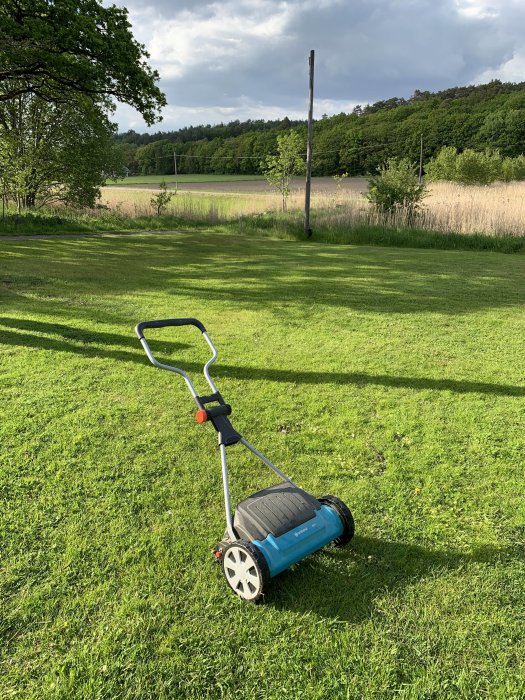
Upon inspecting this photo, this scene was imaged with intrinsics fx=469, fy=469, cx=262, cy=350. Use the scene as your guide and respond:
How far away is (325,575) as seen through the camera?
2.28 m

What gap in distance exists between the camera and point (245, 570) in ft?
6.86

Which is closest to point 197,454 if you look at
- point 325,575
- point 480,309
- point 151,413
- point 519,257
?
point 151,413

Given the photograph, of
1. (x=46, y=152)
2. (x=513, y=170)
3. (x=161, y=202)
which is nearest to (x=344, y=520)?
(x=46, y=152)

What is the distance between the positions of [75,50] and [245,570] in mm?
11046

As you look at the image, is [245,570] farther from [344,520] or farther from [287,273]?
[287,273]

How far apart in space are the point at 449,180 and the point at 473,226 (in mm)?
19604

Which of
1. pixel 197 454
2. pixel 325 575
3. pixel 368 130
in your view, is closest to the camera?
pixel 325 575

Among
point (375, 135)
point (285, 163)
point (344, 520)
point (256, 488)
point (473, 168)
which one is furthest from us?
point (375, 135)

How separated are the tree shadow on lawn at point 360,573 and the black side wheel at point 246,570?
114 millimetres

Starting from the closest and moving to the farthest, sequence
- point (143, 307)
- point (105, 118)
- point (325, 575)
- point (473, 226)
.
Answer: point (325, 575) < point (143, 307) < point (105, 118) < point (473, 226)

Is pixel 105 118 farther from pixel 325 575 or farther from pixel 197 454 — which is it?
pixel 325 575

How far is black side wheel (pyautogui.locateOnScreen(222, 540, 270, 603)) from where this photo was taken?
2025 millimetres

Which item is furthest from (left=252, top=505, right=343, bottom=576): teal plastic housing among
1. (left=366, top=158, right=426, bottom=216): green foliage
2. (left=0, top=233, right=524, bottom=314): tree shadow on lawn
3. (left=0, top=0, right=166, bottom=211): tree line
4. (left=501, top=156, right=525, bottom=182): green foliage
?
(left=501, top=156, right=525, bottom=182): green foliage

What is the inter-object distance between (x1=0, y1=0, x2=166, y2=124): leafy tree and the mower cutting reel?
9.87m
